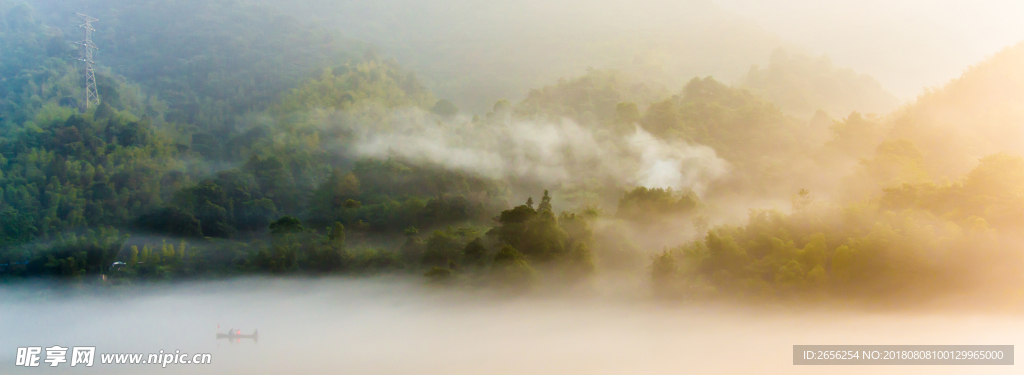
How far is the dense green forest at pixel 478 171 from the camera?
57.6ft

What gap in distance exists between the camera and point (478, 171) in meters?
29.9

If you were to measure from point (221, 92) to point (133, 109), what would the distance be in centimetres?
477

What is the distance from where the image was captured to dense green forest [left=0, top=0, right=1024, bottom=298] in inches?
691

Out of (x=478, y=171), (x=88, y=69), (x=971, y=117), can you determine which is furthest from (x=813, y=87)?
(x=88, y=69)

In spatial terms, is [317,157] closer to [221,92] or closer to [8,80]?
[221,92]

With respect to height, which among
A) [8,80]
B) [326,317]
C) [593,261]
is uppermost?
[8,80]

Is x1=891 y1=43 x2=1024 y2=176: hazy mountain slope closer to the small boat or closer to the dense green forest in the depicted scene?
the dense green forest

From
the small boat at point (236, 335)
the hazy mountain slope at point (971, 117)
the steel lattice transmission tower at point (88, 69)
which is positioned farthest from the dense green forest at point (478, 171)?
the small boat at point (236, 335)

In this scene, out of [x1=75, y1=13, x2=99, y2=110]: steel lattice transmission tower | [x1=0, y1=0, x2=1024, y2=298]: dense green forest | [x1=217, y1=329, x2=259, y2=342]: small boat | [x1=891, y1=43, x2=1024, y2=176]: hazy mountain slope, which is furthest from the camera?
[x1=75, y1=13, x2=99, y2=110]: steel lattice transmission tower

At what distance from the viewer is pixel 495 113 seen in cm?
3219

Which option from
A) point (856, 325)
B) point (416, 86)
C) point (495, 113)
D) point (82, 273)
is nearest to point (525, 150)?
point (495, 113)

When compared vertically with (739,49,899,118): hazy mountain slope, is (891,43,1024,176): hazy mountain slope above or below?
below

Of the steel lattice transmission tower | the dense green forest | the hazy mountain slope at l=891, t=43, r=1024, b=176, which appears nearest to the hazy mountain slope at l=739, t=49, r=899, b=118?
the dense green forest

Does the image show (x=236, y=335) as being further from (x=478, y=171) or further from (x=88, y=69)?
(x=88, y=69)
